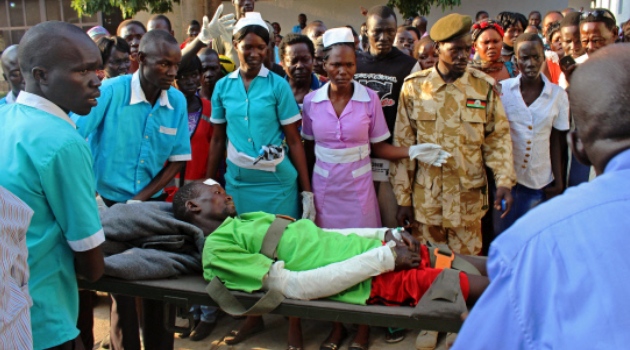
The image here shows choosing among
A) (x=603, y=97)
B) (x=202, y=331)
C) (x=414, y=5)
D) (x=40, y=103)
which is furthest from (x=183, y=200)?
(x=414, y=5)

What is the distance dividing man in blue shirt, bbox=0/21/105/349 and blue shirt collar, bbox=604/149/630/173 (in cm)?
170

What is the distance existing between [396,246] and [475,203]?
3.30 feet

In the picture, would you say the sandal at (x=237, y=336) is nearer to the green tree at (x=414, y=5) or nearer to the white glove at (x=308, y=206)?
the white glove at (x=308, y=206)

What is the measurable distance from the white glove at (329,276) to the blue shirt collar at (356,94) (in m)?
1.20

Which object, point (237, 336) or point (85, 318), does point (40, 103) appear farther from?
point (237, 336)

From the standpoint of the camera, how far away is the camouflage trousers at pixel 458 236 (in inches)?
140

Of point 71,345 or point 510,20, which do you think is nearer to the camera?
point 71,345

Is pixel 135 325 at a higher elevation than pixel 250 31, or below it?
below

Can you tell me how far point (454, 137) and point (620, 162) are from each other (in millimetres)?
2396

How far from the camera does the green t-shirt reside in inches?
101

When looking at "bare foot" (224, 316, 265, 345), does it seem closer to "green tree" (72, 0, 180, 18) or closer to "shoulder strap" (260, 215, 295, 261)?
"shoulder strap" (260, 215, 295, 261)

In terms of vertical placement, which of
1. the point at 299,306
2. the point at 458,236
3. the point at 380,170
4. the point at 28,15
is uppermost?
the point at 28,15

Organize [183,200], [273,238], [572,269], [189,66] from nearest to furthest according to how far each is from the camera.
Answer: [572,269]
[273,238]
[183,200]
[189,66]

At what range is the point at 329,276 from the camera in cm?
254
